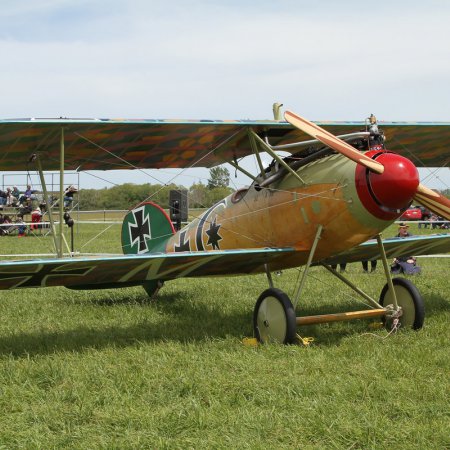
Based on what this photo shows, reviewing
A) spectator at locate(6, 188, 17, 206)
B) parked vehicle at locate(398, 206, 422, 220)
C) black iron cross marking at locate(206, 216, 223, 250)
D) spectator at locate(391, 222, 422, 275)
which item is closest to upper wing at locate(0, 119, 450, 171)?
black iron cross marking at locate(206, 216, 223, 250)

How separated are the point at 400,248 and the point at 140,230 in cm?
394

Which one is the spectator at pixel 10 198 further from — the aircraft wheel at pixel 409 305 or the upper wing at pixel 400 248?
the aircraft wheel at pixel 409 305

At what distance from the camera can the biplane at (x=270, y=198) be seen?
587cm

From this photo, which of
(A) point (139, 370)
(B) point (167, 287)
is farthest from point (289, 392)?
(B) point (167, 287)

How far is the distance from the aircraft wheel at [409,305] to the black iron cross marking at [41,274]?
339cm

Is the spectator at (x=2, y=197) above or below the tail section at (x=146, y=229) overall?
above

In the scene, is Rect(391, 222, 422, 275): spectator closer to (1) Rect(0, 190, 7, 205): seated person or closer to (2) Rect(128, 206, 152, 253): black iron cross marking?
(2) Rect(128, 206, 152, 253): black iron cross marking

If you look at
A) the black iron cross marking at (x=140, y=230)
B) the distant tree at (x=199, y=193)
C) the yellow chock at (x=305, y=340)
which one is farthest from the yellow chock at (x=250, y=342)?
the black iron cross marking at (x=140, y=230)

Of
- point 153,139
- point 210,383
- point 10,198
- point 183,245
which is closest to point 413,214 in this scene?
point 10,198

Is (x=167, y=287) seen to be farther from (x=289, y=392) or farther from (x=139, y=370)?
(x=289, y=392)

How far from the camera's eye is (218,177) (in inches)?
326

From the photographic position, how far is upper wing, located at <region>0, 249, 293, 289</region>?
5.70 metres

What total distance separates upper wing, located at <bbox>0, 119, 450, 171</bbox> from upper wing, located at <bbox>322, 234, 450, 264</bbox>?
1.40 meters

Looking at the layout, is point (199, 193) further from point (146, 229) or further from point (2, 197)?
point (2, 197)
